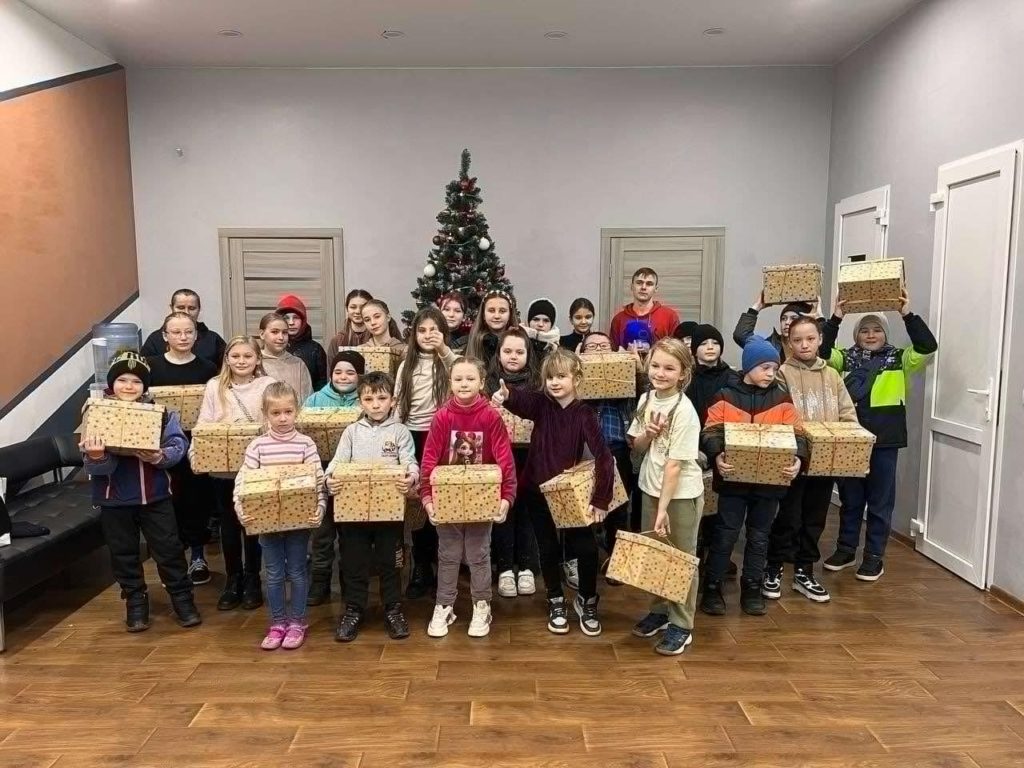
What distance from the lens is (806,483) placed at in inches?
158

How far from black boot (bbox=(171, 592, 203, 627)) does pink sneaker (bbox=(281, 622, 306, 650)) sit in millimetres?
571

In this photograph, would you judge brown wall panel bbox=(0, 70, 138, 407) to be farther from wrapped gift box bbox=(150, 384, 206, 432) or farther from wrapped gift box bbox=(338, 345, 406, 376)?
wrapped gift box bbox=(338, 345, 406, 376)

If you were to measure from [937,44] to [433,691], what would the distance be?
5089 mm

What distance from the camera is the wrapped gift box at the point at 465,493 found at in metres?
3.27

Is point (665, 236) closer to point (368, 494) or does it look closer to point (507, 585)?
point (507, 585)

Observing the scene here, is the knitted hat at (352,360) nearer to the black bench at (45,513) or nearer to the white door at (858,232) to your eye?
the black bench at (45,513)

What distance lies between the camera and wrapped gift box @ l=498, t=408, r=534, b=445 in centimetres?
388

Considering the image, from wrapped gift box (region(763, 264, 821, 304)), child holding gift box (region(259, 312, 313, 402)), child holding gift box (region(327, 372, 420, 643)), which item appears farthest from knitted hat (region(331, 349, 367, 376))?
wrapped gift box (region(763, 264, 821, 304))

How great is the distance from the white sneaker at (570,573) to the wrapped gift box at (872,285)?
2274mm

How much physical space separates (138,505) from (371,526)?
1.17m

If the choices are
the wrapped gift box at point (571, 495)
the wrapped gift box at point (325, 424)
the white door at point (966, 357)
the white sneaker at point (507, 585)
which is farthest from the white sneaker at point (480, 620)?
the white door at point (966, 357)

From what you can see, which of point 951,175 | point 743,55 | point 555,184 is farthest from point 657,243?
point 951,175

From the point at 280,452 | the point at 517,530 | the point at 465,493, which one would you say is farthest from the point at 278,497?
the point at 517,530

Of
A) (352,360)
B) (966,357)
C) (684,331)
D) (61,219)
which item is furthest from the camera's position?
(61,219)
